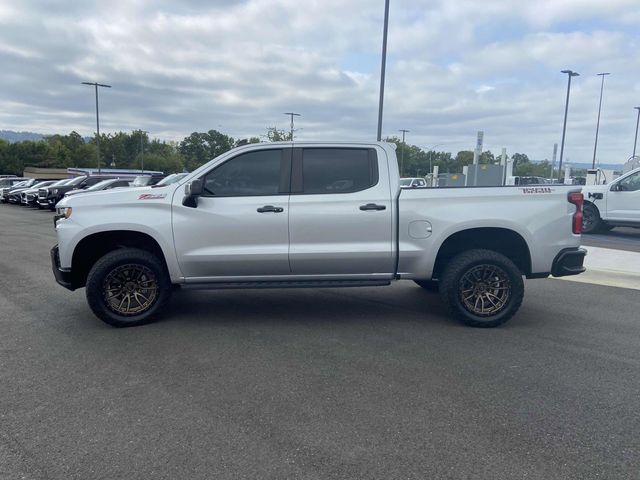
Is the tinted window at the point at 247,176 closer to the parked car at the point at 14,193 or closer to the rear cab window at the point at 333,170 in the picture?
the rear cab window at the point at 333,170

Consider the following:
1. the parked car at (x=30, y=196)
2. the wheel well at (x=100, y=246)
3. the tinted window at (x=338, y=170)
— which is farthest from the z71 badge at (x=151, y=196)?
the parked car at (x=30, y=196)

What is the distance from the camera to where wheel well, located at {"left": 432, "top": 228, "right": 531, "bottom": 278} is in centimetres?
572

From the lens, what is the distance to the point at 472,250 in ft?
18.6

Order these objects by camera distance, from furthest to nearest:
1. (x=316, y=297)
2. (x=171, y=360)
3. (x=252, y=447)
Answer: (x=316, y=297) < (x=171, y=360) < (x=252, y=447)

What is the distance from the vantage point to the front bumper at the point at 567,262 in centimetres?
562

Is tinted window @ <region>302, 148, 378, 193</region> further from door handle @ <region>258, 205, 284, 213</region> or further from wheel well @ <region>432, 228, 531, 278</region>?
wheel well @ <region>432, 228, 531, 278</region>

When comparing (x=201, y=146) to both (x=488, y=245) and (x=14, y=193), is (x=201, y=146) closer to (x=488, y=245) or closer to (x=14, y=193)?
(x=14, y=193)

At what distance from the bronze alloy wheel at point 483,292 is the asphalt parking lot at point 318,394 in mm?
253

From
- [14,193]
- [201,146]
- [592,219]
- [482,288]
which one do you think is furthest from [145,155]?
[482,288]

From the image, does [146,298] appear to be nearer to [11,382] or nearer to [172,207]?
[172,207]

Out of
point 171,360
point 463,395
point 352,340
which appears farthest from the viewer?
point 352,340

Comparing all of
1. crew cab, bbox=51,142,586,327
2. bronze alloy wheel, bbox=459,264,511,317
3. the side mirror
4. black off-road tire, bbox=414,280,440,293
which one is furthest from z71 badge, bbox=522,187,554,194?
the side mirror

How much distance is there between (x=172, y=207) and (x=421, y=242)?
269cm

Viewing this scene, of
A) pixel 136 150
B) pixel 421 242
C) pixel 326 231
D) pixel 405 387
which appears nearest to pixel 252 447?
pixel 405 387
